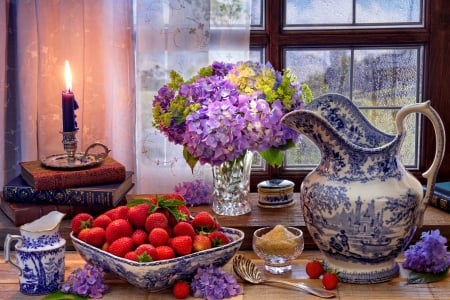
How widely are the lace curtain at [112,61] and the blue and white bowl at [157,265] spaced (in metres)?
0.71

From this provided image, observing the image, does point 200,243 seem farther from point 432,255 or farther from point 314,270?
point 432,255

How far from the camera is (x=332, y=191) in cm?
136

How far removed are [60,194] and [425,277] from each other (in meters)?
0.80

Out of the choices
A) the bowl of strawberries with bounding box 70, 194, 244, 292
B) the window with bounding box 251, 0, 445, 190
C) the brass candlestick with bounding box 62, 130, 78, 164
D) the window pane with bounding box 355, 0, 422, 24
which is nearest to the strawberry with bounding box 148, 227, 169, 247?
the bowl of strawberries with bounding box 70, 194, 244, 292

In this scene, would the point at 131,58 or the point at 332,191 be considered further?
the point at 131,58

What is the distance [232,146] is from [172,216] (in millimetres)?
233

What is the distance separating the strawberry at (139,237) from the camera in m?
1.33

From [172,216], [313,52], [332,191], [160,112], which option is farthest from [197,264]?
[313,52]

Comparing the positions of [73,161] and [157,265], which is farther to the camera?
[73,161]

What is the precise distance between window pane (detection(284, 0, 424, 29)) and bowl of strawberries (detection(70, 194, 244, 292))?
942 millimetres

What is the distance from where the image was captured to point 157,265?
4.24 ft

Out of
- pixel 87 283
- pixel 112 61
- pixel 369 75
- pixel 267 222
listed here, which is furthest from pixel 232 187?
pixel 369 75

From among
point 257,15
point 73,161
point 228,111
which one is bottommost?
point 73,161

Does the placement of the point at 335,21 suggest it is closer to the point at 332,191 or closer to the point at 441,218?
the point at 441,218
